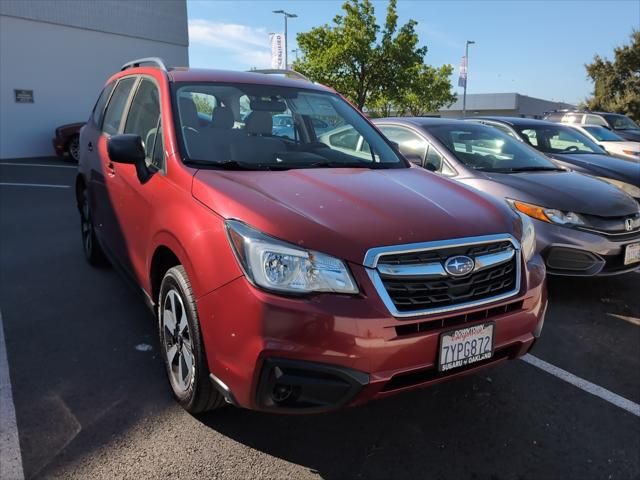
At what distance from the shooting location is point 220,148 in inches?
118

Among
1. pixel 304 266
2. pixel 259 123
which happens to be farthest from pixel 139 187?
pixel 304 266

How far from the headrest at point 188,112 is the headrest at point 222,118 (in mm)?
126

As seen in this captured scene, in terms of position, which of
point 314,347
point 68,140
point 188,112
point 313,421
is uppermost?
point 188,112

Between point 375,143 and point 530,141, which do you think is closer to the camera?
point 375,143

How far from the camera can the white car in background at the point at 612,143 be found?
10.9 metres

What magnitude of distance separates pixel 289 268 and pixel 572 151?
266 inches

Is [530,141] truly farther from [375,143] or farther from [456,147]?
[375,143]

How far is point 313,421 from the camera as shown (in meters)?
2.72

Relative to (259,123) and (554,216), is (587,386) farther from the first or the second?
(259,123)

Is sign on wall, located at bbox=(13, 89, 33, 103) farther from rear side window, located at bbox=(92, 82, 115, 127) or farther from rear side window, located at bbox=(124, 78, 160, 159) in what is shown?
rear side window, located at bbox=(124, 78, 160, 159)

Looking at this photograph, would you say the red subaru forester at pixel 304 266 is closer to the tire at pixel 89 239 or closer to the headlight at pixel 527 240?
the headlight at pixel 527 240

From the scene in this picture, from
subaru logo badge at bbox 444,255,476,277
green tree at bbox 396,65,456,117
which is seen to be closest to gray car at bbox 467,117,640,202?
subaru logo badge at bbox 444,255,476,277

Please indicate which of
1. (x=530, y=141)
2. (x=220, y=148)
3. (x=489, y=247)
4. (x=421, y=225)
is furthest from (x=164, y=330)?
(x=530, y=141)

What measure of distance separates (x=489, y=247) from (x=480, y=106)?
203 ft
